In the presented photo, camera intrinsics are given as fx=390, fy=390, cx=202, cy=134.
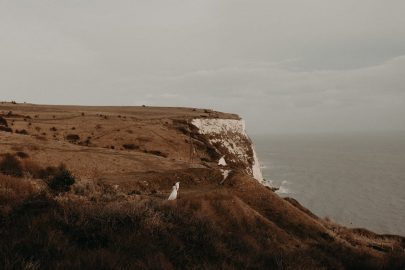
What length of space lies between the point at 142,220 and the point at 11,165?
18182 mm

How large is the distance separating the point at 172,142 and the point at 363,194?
38.6 metres

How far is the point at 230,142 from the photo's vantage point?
2621 inches

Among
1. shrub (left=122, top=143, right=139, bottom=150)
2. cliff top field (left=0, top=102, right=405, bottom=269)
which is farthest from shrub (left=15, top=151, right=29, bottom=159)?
shrub (left=122, top=143, right=139, bottom=150)

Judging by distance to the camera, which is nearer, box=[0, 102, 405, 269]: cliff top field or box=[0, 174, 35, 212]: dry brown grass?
box=[0, 102, 405, 269]: cliff top field

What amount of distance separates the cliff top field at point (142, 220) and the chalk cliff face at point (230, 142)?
17.6 m

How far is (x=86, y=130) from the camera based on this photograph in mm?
51562

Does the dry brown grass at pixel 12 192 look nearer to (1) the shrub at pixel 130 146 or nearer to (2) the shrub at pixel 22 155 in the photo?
(2) the shrub at pixel 22 155

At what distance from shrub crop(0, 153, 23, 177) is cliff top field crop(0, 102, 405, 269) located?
0.06m

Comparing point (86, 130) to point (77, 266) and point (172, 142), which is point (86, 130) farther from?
point (77, 266)

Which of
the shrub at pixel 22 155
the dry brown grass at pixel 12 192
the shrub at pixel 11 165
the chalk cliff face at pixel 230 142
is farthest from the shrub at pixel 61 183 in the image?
the chalk cliff face at pixel 230 142

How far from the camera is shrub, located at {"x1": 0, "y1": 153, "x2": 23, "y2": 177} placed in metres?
25.4

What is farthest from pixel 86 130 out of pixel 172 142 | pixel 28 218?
pixel 28 218

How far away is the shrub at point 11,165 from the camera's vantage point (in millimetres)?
25416

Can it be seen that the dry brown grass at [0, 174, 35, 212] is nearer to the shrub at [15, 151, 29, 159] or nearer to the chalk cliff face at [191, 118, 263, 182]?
the shrub at [15, 151, 29, 159]
